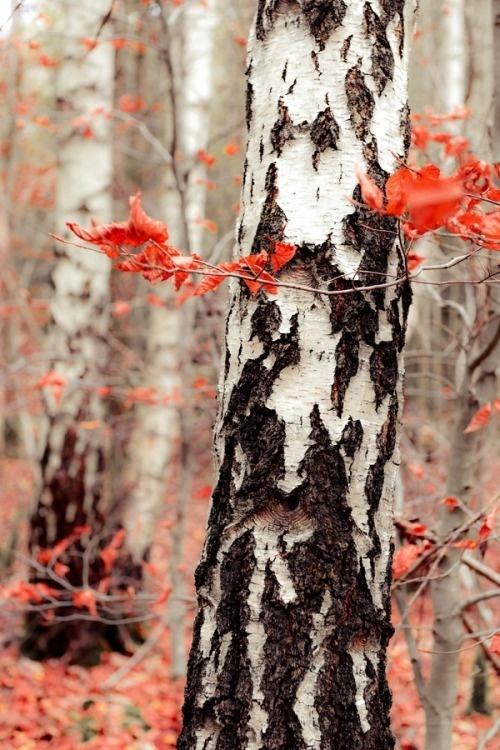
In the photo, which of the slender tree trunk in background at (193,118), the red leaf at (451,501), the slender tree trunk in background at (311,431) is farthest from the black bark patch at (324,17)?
the slender tree trunk in background at (193,118)

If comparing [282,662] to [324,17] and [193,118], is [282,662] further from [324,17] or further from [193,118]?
[193,118]

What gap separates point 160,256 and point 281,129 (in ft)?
1.27

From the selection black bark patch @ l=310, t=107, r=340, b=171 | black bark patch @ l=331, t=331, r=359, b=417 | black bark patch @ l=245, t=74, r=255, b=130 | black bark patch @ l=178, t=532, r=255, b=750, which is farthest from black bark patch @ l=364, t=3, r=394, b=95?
black bark patch @ l=178, t=532, r=255, b=750

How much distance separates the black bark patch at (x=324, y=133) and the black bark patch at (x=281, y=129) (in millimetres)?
47

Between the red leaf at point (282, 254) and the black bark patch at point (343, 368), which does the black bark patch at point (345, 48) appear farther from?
the black bark patch at point (343, 368)

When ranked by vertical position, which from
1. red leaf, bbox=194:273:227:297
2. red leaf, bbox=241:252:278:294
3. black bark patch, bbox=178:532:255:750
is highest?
red leaf, bbox=241:252:278:294

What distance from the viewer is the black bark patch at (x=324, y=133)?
125 cm

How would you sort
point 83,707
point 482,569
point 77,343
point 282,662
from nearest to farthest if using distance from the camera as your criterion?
point 282,662 → point 482,569 → point 83,707 → point 77,343

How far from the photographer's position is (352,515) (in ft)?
3.93

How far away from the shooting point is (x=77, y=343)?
426 centimetres

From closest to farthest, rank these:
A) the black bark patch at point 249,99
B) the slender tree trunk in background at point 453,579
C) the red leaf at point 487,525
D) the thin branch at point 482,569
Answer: the black bark patch at point 249,99, the red leaf at point 487,525, the thin branch at point 482,569, the slender tree trunk in background at point 453,579

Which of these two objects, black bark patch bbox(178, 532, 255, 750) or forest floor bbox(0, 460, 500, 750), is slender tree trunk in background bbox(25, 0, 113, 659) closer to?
forest floor bbox(0, 460, 500, 750)

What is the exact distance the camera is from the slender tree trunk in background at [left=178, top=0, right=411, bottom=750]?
1157 mm

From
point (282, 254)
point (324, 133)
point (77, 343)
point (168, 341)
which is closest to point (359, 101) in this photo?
point (324, 133)
